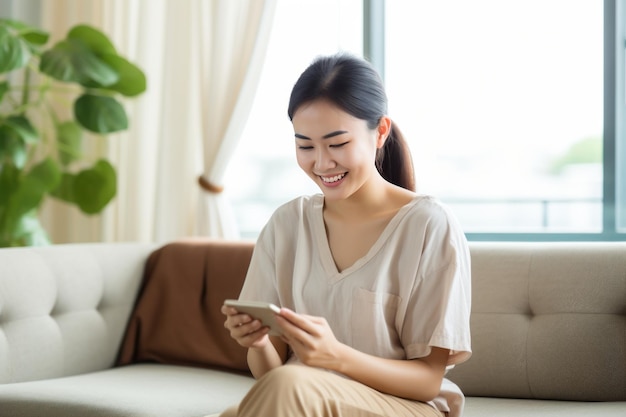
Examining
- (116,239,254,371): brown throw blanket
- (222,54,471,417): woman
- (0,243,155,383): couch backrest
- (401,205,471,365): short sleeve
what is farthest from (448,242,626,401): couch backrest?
(0,243,155,383): couch backrest

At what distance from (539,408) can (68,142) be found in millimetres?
2438

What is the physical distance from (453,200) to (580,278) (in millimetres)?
1322

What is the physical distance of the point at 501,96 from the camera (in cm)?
357

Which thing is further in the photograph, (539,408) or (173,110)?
(173,110)

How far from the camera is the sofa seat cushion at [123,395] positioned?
2.24m

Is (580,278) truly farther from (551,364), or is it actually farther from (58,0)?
(58,0)

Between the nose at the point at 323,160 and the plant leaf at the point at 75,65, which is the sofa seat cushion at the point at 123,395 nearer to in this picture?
the nose at the point at 323,160

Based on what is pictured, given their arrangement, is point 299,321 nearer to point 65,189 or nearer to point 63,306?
point 63,306

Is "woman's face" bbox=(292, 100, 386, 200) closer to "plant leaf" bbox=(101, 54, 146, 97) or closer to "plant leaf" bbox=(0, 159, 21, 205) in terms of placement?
"plant leaf" bbox=(101, 54, 146, 97)

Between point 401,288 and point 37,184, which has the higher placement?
point 37,184

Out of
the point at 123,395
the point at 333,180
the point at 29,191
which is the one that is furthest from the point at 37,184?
the point at 333,180

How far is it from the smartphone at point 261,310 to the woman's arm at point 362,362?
0.10 feet

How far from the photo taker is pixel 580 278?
2.41 metres

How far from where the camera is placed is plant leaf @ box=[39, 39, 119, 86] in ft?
11.1
